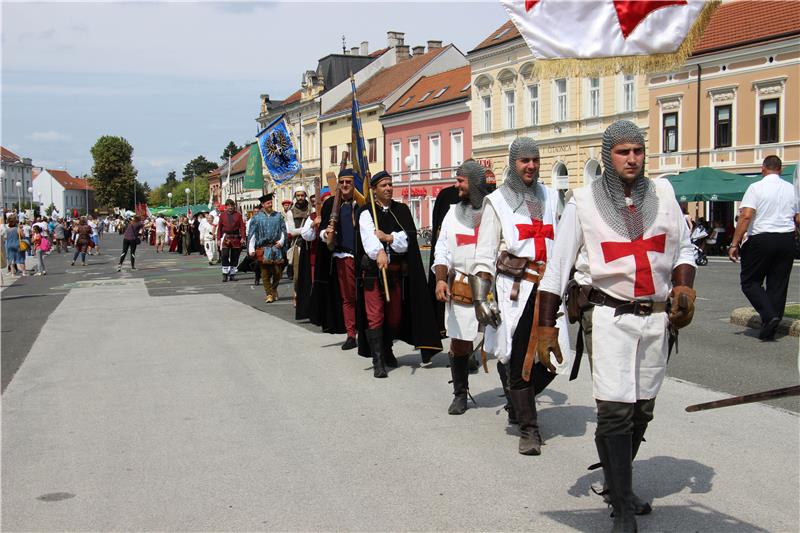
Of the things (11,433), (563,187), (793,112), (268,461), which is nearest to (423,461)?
(268,461)

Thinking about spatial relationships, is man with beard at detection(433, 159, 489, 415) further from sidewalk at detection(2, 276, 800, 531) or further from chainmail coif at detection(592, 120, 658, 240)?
chainmail coif at detection(592, 120, 658, 240)

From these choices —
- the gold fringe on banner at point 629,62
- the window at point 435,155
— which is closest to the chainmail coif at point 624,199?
the gold fringe on banner at point 629,62

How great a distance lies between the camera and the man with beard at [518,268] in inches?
223

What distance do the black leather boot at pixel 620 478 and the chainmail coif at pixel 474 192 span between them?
2.76 metres

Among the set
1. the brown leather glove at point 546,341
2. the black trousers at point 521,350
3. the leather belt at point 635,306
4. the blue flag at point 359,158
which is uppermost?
the blue flag at point 359,158

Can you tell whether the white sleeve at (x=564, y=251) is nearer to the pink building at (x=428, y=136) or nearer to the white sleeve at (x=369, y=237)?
the white sleeve at (x=369, y=237)

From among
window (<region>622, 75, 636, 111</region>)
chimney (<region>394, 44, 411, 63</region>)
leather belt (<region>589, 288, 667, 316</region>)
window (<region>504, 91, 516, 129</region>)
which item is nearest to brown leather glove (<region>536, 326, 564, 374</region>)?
leather belt (<region>589, 288, 667, 316</region>)

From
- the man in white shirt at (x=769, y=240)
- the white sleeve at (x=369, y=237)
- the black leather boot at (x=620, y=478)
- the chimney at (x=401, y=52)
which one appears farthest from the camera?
the chimney at (x=401, y=52)

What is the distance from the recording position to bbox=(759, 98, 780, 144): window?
33.3 metres

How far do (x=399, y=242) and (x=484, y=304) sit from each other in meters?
2.68

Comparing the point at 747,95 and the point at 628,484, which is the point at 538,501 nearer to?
the point at 628,484

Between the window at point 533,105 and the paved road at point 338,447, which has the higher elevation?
the window at point 533,105

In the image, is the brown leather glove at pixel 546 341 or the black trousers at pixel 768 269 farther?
the black trousers at pixel 768 269

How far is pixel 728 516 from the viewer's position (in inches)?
170
